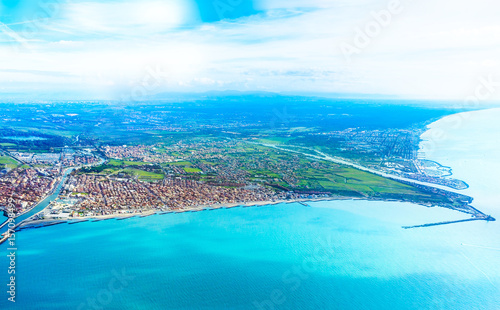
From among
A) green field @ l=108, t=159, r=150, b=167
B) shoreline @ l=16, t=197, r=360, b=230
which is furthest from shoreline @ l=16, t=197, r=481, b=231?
green field @ l=108, t=159, r=150, b=167

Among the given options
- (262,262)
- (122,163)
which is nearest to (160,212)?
(262,262)

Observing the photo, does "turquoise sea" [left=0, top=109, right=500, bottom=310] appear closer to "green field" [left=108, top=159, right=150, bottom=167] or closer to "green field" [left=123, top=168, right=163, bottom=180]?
"green field" [left=123, top=168, right=163, bottom=180]

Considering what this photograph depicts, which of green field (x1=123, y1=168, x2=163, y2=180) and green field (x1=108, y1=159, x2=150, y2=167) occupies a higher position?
green field (x1=123, y1=168, x2=163, y2=180)

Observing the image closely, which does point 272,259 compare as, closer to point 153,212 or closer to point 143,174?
point 153,212

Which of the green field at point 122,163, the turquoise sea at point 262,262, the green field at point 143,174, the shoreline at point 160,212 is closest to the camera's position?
the turquoise sea at point 262,262

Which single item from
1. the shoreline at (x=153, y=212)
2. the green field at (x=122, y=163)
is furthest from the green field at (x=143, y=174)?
the shoreline at (x=153, y=212)

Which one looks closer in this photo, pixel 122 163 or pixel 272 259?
pixel 272 259

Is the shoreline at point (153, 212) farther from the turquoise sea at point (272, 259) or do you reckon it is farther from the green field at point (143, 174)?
the green field at point (143, 174)

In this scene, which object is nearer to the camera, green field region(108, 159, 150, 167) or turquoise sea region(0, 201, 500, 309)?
turquoise sea region(0, 201, 500, 309)

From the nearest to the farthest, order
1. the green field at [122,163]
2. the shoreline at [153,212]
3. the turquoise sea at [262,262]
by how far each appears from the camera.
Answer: the turquoise sea at [262,262]
the shoreline at [153,212]
the green field at [122,163]
